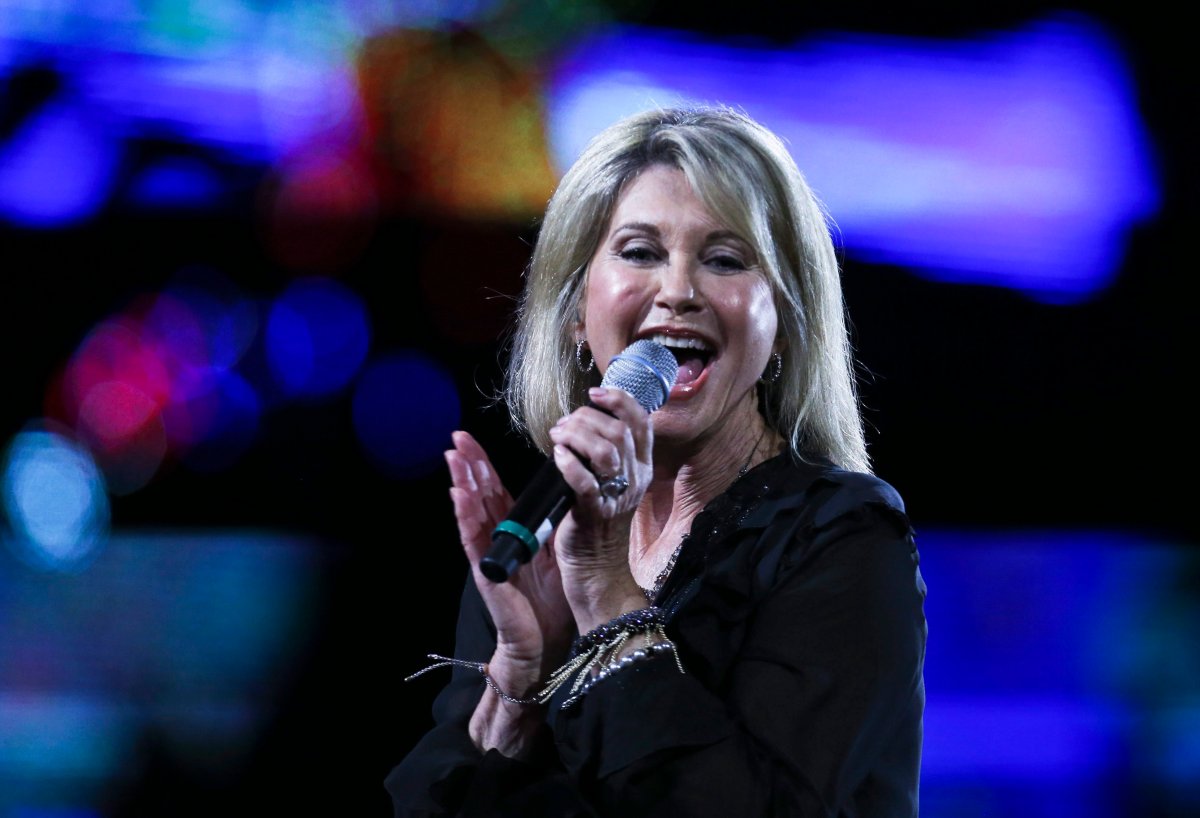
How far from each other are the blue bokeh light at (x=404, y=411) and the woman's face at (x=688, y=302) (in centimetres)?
130

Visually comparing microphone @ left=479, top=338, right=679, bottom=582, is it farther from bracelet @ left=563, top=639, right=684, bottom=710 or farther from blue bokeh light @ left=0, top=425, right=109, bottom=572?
blue bokeh light @ left=0, top=425, right=109, bottom=572

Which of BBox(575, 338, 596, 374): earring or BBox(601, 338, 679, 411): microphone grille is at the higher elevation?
BBox(601, 338, 679, 411): microphone grille

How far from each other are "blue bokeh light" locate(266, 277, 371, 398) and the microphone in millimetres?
1573

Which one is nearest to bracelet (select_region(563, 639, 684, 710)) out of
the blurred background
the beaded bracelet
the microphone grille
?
the beaded bracelet

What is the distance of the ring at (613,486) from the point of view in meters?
1.11

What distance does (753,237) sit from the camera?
1.42 metres

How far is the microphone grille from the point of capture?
4.06ft

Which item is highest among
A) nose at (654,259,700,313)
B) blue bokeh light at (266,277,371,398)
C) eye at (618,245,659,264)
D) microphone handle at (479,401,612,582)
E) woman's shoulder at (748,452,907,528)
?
eye at (618,245,659,264)

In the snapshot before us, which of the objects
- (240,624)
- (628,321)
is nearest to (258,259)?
(240,624)

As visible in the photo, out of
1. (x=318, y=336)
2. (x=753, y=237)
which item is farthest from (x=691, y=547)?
(x=318, y=336)

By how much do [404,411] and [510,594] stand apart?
4.87 feet

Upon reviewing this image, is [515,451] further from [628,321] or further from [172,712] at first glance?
[628,321]

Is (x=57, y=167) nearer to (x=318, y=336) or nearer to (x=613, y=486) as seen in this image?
(x=318, y=336)

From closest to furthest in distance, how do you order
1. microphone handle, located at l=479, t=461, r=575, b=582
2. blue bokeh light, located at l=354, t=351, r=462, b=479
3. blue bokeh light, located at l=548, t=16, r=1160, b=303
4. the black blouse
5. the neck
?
microphone handle, located at l=479, t=461, r=575, b=582 → the black blouse → the neck → blue bokeh light, located at l=548, t=16, r=1160, b=303 → blue bokeh light, located at l=354, t=351, r=462, b=479
